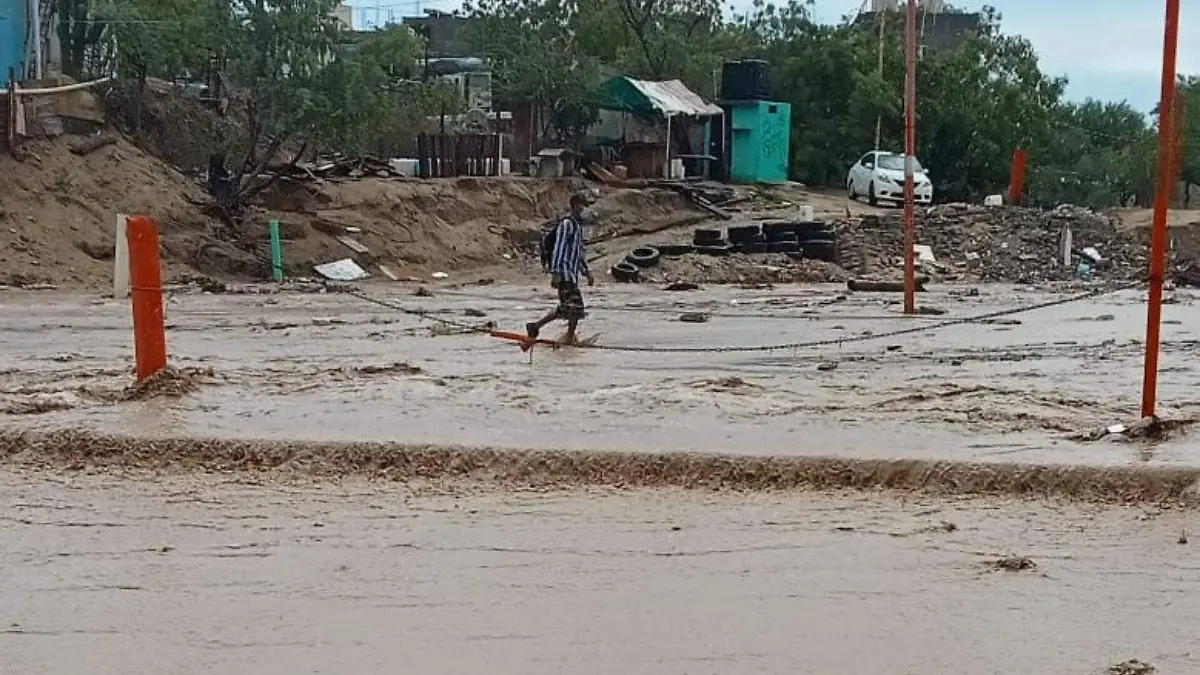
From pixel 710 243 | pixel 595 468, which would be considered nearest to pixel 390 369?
pixel 595 468

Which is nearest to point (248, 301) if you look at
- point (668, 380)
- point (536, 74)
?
point (668, 380)

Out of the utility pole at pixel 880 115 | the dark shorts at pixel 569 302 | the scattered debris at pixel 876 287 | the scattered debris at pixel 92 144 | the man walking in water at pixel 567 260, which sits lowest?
the scattered debris at pixel 876 287

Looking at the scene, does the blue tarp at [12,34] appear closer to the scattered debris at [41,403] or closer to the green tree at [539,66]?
the green tree at [539,66]

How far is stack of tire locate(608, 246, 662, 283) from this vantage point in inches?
1061

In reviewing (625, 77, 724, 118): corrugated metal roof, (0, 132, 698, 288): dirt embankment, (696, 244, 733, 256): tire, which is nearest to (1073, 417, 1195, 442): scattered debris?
(0, 132, 698, 288): dirt embankment

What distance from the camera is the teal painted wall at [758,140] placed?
1633 inches

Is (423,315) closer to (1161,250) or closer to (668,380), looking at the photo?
(668,380)

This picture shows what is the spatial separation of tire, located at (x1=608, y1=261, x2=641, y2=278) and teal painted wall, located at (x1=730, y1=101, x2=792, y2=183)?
14638 mm

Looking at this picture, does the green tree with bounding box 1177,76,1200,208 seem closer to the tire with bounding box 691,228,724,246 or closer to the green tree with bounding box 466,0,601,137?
the green tree with bounding box 466,0,601,137

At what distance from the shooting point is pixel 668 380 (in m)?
12.5

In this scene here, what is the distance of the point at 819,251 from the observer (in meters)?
30.3

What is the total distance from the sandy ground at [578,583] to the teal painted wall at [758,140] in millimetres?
33737

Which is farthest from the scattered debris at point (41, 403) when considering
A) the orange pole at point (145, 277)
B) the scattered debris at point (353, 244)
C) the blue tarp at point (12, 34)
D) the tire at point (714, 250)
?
the tire at point (714, 250)

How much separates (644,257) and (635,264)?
33cm
